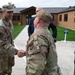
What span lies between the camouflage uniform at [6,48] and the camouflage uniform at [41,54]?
1.30 meters

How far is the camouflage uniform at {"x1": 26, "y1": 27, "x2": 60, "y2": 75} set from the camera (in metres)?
2.48

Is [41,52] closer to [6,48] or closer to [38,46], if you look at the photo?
[38,46]

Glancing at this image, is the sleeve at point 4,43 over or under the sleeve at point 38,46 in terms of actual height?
under

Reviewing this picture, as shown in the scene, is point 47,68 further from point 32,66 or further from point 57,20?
point 57,20

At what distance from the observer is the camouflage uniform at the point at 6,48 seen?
3.85 metres

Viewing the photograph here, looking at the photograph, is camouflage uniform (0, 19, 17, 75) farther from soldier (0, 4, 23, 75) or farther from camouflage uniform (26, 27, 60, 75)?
camouflage uniform (26, 27, 60, 75)

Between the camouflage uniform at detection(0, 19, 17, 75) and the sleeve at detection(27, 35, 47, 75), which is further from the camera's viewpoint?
the camouflage uniform at detection(0, 19, 17, 75)

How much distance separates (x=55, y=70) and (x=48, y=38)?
41 centimetres

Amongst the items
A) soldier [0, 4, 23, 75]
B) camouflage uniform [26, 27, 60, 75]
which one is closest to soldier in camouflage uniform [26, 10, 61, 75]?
camouflage uniform [26, 27, 60, 75]

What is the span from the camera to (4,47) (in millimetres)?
3826

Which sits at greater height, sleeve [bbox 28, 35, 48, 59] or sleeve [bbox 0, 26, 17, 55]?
sleeve [bbox 28, 35, 48, 59]

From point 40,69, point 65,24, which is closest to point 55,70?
point 40,69

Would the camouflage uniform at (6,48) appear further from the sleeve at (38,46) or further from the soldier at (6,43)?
the sleeve at (38,46)

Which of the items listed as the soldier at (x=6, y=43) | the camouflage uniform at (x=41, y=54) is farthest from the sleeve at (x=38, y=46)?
the soldier at (x=6, y=43)
